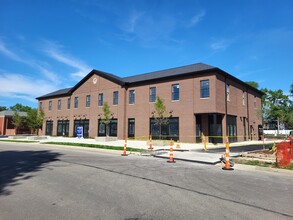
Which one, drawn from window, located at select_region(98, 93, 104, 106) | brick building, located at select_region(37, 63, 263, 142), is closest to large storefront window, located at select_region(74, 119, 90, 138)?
brick building, located at select_region(37, 63, 263, 142)

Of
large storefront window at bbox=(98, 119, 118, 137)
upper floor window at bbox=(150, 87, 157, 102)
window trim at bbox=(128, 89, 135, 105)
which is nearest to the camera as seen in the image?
upper floor window at bbox=(150, 87, 157, 102)

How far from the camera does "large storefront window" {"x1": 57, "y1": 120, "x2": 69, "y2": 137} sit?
1632 inches

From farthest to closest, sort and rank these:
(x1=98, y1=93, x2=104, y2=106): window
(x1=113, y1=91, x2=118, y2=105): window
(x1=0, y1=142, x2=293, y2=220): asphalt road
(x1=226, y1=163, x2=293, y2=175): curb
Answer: (x1=98, y1=93, x2=104, y2=106): window → (x1=113, y1=91, x2=118, y2=105): window → (x1=226, y1=163, x2=293, y2=175): curb → (x1=0, y1=142, x2=293, y2=220): asphalt road

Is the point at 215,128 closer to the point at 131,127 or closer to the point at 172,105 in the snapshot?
the point at 172,105

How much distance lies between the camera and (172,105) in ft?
89.2

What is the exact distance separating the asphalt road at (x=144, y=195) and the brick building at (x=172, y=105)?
15.7 m

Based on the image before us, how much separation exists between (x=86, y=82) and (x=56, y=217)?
3639 cm

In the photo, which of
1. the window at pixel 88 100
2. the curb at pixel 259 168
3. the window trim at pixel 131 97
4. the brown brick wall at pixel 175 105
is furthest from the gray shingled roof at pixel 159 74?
the curb at pixel 259 168

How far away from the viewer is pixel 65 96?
141 feet

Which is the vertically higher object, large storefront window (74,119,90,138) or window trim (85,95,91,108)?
window trim (85,95,91,108)

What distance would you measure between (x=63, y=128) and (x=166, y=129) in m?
23.6

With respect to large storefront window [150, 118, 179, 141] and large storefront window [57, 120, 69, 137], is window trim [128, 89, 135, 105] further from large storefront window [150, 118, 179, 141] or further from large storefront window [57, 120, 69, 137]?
large storefront window [57, 120, 69, 137]

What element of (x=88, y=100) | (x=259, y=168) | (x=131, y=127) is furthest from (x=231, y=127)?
(x=88, y=100)

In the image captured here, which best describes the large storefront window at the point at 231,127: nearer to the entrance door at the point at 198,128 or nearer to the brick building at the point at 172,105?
the brick building at the point at 172,105
